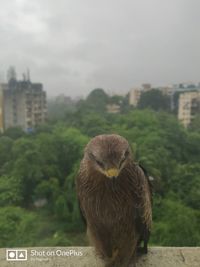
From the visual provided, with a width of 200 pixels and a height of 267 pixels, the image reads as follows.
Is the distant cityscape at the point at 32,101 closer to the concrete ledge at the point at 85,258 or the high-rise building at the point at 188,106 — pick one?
the high-rise building at the point at 188,106

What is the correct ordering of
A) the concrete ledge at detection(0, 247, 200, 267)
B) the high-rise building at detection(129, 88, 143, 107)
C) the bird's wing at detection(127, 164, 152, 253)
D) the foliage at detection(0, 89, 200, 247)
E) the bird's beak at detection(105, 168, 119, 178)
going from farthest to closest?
the high-rise building at detection(129, 88, 143, 107) → the foliage at detection(0, 89, 200, 247) → the concrete ledge at detection(0, 247, 200, 267) → the bird's wing at detection(127, 164, 152, 253) → the bird's beak at detection(105, 168, 119, 178)

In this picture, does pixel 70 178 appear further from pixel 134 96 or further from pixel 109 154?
pixel 109 154

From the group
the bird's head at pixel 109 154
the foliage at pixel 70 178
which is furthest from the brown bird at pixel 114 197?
Answer: the foliage at pixel 70 178

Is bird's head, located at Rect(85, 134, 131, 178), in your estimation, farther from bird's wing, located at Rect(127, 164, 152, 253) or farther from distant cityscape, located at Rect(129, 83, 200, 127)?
distant cityscape, located at Rect(129, 83, 200, 127)

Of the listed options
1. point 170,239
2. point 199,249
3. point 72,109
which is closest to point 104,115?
point 72,109

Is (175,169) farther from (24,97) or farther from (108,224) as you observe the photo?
(108,224)

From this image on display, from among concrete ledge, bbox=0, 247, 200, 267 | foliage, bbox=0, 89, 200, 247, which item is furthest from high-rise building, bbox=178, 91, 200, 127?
concrete ledge, bbox=0, 247, 200, 267
